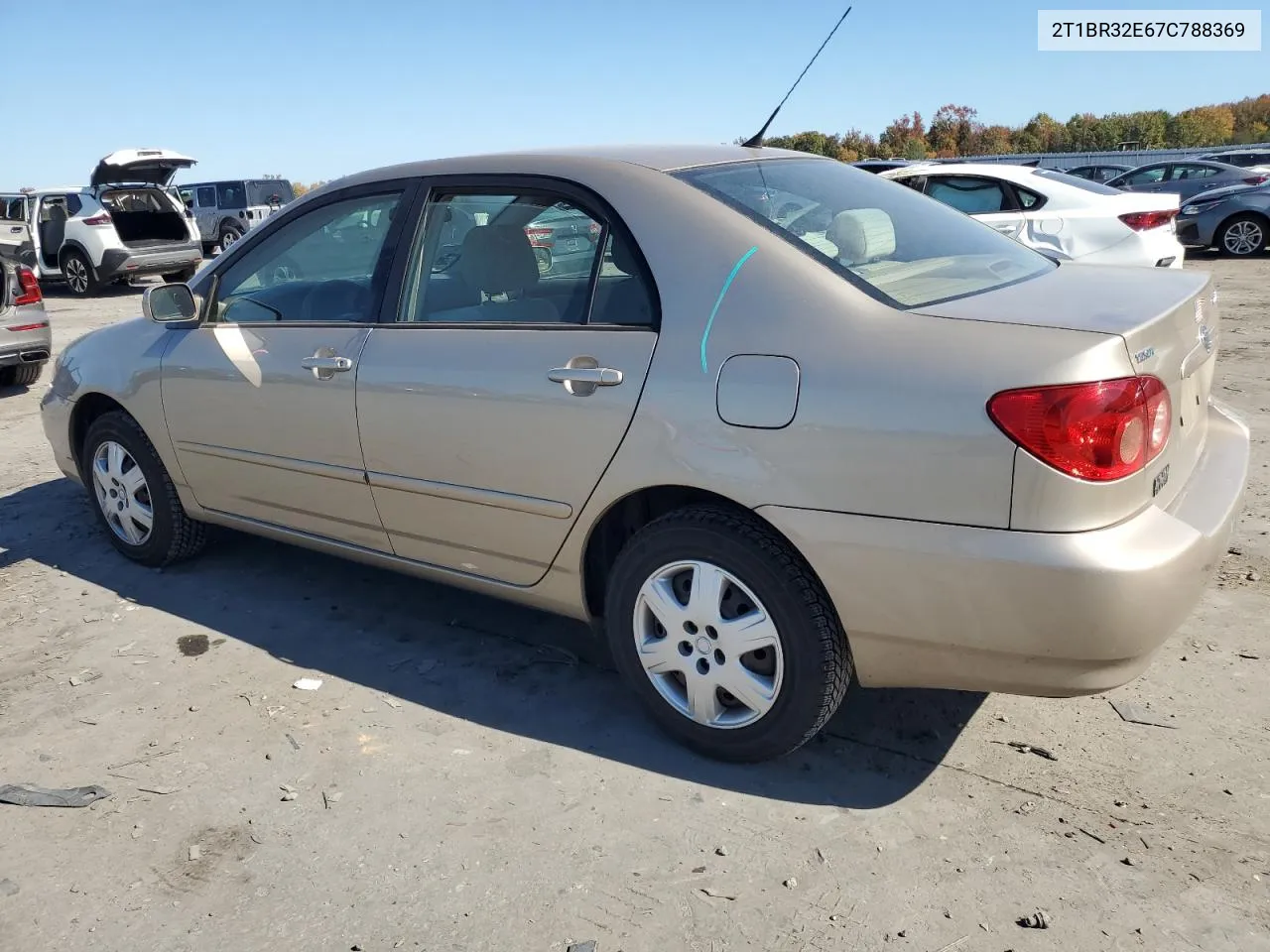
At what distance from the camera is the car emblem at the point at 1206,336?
280 cm

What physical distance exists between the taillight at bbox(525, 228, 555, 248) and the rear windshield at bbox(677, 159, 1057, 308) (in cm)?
46

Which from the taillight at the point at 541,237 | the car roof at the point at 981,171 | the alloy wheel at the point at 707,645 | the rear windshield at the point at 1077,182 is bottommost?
the alloy wheel at the point at 707,645

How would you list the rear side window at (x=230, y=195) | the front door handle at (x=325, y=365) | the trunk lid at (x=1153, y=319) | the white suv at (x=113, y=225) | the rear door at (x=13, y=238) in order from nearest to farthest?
1. the trunk lid at (x=1153, y=319)
2. the front door handle at (x=325, y=365)
3. the rear door at (x=13, y=238)
4. the white suv at (x=113, y=225)
5. the rear side window at (x=230, y=195)

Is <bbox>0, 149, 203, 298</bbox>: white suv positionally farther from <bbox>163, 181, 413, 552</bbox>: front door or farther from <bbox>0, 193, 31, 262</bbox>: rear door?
→ <bbox>163, 181, 413, 552</bbox>: front door

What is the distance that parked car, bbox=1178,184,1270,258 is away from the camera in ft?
49.7

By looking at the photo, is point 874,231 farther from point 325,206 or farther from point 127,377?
point 127,377

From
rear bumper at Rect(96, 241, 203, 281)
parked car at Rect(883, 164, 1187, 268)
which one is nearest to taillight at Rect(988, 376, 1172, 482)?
parked car at Rect(883, 164, 1187, 268)

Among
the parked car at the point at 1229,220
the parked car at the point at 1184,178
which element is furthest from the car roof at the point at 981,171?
the parked car at the point at 1184,178

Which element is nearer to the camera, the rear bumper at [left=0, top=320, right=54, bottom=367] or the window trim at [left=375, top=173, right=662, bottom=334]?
the window trim at [left=375, top=173, right=662, bottom=334]

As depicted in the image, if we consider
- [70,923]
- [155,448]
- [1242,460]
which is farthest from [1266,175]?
[70,923]

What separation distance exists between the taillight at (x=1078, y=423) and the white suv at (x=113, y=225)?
15970 millimetres

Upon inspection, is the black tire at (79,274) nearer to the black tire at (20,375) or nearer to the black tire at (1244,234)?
the black tire at (20,375)

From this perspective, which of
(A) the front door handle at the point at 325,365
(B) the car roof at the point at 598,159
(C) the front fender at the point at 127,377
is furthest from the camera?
(C) the front fender at the point at 127,377

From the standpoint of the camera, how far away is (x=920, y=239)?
3.15 meters
